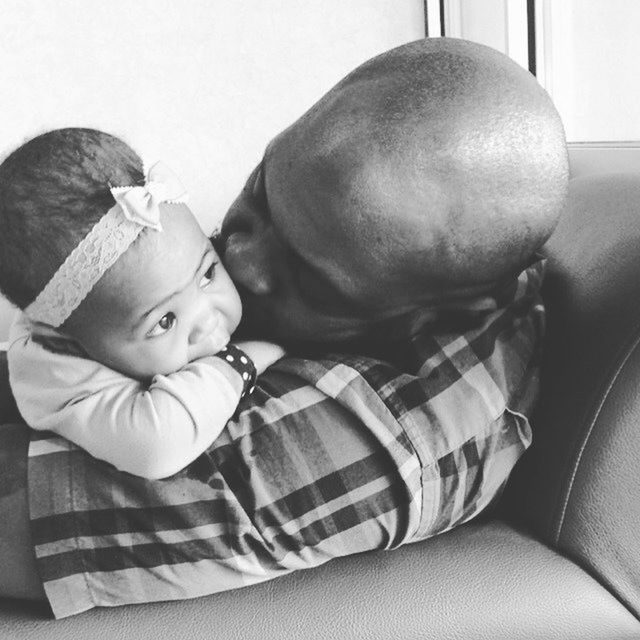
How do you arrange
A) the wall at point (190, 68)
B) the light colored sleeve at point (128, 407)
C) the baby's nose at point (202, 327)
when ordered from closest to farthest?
the light colored sleeve at point (128, 407) < the baby's nose at point (202, 327) < the wall at point (190, 68)

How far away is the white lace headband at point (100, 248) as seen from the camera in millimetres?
733

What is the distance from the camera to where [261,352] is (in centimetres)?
86

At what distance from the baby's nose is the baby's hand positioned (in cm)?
6

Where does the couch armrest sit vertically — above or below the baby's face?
below

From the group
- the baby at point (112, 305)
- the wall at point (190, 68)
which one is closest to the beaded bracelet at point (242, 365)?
the baby at point (112, 305)

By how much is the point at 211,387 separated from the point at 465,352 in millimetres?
258

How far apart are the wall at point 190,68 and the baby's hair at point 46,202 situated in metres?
0.83

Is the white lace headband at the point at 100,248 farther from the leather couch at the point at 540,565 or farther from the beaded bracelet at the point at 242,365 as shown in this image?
the leather couch at the point at 540,565

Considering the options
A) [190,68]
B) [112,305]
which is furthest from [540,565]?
[190,68]

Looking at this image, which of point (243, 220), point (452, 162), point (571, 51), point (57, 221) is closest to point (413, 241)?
point (452, 162)

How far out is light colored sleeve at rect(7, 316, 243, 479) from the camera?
704 mm

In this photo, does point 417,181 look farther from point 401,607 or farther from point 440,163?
point 401,607

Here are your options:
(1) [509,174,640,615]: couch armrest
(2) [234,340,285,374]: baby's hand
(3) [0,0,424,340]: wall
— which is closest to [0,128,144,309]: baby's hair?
(2) [234,340,285,374]: baby's hand

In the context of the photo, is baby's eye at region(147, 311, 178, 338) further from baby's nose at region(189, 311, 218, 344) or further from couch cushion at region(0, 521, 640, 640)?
couch cushion at region(0, 521, 640, 640)
